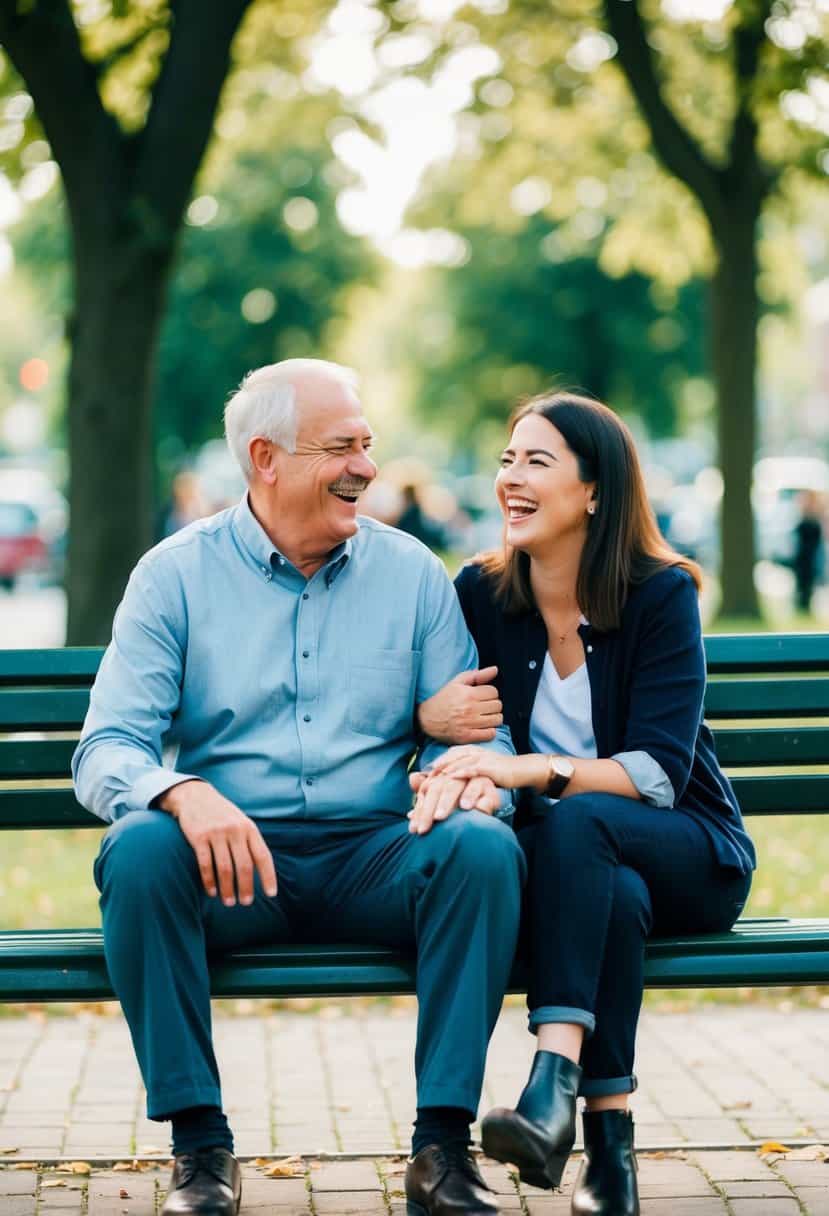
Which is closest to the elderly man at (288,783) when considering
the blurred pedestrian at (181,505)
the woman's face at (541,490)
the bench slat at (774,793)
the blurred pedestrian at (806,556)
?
the woman's face at (541,490)

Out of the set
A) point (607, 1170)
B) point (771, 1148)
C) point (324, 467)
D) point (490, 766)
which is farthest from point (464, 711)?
point (771, 1148)

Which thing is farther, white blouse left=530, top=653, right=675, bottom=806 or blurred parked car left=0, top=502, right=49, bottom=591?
blurred parked car left=0, top=502, right=49, bottom=591

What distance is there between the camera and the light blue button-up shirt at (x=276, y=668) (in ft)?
13.1

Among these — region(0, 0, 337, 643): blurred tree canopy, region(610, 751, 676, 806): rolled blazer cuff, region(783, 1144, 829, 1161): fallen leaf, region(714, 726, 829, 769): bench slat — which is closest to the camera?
region(610, 751, 676, 806): rolled blazer cuff

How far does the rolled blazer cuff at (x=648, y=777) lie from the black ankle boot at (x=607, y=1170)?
24.8 inches

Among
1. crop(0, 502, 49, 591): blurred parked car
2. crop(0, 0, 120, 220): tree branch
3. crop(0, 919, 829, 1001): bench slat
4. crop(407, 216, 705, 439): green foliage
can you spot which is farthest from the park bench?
crop(407, 216, 705, 439): green foliage

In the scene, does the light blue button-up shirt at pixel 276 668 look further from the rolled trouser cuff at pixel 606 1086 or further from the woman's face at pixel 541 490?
the rolled trouser cuff at pixel 606 1086

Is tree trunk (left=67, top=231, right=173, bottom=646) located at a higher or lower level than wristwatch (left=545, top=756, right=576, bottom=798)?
higher

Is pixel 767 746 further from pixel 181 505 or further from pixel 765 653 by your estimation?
pixel 181 505

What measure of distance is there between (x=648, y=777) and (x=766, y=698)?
0.70 metres

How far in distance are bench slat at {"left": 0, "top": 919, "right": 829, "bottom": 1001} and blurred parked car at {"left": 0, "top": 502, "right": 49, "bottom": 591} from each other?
3109cm

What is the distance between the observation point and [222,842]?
360 centimetres

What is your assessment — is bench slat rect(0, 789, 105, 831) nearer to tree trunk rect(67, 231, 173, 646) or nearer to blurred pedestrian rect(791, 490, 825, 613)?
tree trunk rect(67, 231, 173, 646)

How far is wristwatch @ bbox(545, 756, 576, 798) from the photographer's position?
12.8 ft
